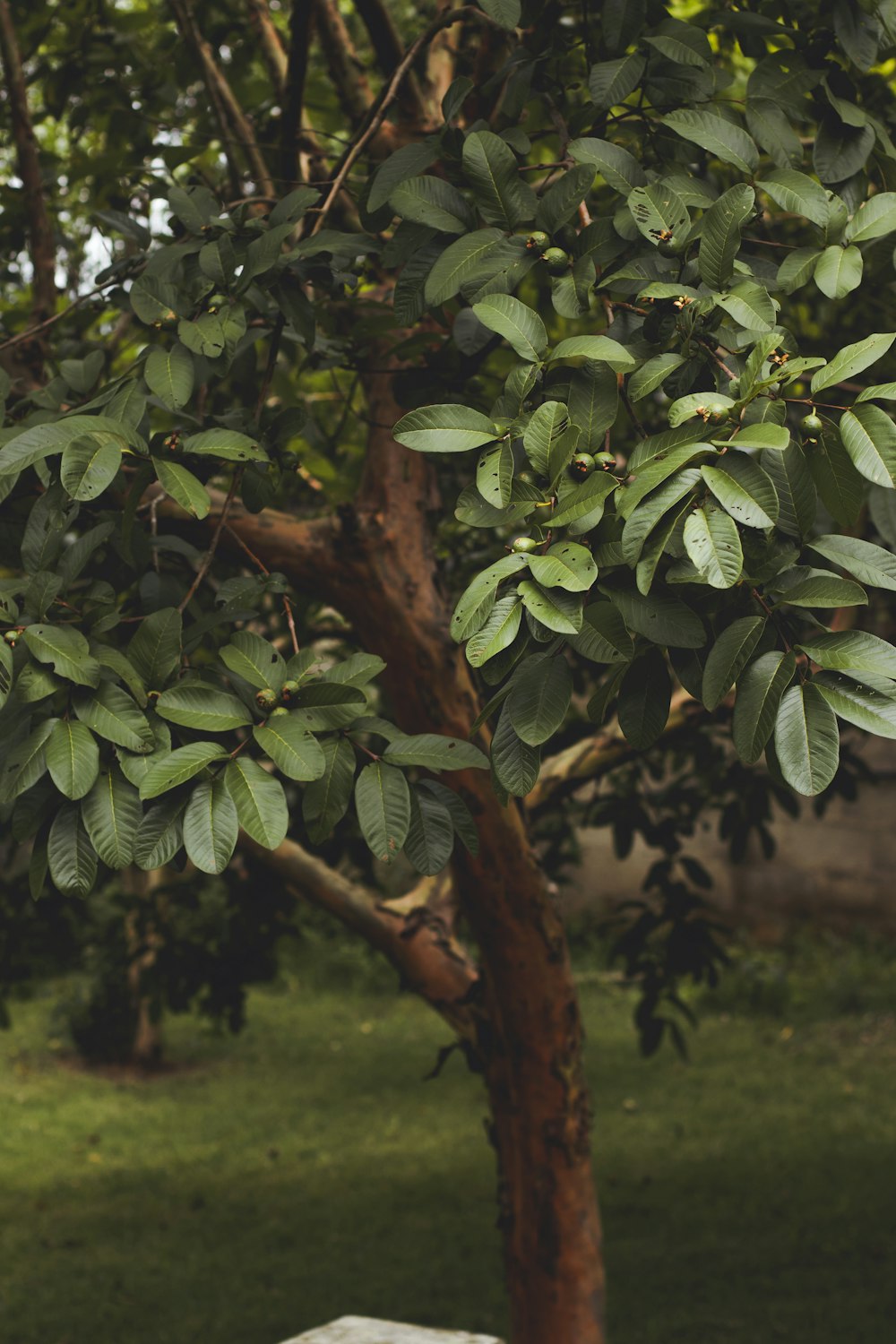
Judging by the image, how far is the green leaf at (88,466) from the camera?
56.2 inches

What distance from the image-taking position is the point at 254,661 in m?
1.50

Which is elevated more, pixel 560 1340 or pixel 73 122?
pixel 73 122

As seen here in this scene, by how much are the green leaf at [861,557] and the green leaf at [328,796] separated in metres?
0.57

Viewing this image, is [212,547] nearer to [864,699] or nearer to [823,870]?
[864,699]

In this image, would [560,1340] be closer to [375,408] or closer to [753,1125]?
[375,408]

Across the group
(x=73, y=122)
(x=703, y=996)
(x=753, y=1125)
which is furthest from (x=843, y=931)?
(x=73, y=122)

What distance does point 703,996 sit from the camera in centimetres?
789

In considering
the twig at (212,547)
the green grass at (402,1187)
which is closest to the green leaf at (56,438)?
the twig at (212,547)

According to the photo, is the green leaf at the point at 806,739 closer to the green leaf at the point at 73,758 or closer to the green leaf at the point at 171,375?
the green leaf at the point at 73,758

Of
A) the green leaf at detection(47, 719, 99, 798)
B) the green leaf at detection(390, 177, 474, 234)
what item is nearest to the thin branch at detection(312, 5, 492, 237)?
the green leaf at detection(390, 177, 474, 234)

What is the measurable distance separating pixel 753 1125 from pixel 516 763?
16.8 feet

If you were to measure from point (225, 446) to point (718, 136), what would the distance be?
739 mm

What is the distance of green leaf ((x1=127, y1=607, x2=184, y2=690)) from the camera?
1.54 metres

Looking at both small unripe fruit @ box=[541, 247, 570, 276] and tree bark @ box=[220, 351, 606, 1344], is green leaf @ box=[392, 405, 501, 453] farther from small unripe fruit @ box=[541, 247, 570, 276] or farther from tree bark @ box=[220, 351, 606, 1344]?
tree bark @ box=[220, 351, 606, 1344]
